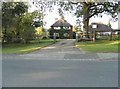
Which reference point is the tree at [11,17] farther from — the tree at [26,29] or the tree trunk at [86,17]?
the tree trunk at [86,17]

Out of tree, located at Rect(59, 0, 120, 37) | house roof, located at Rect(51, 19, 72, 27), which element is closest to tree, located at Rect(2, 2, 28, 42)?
tree, located at Rect(59, 0, 120, 37)

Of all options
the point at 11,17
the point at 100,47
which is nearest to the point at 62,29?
the point at 11,17

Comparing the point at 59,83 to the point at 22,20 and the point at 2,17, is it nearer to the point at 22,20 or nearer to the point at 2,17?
the point at 2,17

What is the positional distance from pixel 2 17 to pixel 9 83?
26416 mm

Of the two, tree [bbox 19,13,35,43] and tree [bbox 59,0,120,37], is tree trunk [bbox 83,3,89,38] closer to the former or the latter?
tree [bbox 59,0,120,37]

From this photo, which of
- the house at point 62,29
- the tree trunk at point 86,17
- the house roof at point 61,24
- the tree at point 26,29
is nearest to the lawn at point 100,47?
the tree at point 26,29

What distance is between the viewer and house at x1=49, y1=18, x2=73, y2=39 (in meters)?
86.8

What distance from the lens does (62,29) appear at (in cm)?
8994

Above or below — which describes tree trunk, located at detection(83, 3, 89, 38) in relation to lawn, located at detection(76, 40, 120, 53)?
above

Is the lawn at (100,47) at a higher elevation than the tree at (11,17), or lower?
lower

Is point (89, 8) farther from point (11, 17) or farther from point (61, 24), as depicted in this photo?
point (61, 24)

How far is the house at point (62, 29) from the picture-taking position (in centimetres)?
8675

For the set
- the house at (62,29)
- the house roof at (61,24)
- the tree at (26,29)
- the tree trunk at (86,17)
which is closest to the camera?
the tree at (26,29)

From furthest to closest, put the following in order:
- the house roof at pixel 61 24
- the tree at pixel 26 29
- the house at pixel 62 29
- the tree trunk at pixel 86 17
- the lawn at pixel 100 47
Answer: the house roof at pixel 61 24 → the house at pixel 62 29 → the tree trunk at pixel 86 17 → the tree at pixel 26 29 → the lawn at pixel 100 47
